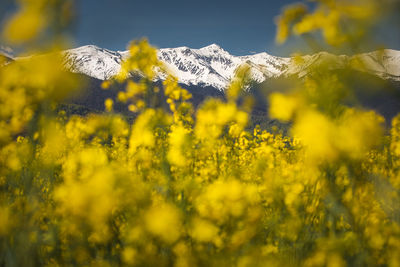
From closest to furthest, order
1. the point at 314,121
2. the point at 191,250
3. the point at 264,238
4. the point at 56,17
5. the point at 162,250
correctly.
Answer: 1. the point at 314,121
2. the point at 56,17
3. the point at 191,250
4. the point at 162,250
5. the point at 264,238

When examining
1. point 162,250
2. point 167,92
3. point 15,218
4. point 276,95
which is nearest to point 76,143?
point 15,218

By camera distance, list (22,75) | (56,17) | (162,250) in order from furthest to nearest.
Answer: (162,250)
(22,75)
(56,17)

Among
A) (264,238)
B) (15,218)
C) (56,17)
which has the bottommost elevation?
(264,238)

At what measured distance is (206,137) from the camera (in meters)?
4.66

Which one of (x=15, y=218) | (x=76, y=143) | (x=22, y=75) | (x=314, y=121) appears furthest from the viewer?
(x=76, y=143)

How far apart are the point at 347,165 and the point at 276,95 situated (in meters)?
0.59

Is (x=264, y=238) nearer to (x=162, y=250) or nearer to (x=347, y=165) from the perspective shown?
(x=162, y=250)

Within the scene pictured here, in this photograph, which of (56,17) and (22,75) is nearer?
(56,17)

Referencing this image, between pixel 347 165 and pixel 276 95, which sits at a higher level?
pixel 276 95

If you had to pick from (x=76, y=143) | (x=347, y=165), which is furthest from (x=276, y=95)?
(x=76, y=143)

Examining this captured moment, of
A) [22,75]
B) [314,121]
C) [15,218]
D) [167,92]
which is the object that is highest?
[167,92]

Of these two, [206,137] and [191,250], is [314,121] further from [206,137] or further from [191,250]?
[206,137]

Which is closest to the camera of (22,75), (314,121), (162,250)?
(314,121)

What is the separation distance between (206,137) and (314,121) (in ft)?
10.9
